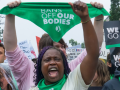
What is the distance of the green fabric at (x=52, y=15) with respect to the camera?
6.91ft

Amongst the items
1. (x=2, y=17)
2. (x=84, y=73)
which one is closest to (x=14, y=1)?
(x=84, y=73)

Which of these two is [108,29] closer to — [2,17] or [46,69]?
[46,69]

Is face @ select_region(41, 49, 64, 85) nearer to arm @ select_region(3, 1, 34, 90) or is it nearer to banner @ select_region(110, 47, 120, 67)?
arm @ select_region(3, 1, 34, 90)

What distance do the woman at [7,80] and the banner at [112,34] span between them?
2.26 meters

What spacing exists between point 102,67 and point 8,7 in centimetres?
186

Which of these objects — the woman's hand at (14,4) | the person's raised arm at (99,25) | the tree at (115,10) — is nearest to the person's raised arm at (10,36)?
the woman's hand at (14,4)

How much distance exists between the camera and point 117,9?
3275cm

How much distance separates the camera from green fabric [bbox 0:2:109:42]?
6.91ft

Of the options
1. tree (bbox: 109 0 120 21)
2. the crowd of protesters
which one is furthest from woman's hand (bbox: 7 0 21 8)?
tree (bbox: 109 0 120 21)

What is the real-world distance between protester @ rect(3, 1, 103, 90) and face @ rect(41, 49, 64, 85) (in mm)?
287

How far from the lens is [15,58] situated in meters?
1.91

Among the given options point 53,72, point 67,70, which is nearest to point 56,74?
point 53,72

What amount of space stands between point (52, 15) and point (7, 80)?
0.97m

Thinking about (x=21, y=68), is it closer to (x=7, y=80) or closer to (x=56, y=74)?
(x=7, y=80)
